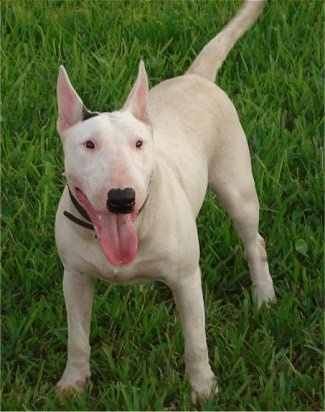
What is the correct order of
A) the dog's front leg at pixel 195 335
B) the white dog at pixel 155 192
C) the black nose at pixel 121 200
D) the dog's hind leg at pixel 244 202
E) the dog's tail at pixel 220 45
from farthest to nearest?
the dog's tail at pixel 220 45, the dog's hind leg at pixel 244 202, the dog's front leg at pixel 195 335, the white dog at pixel 155 192, the black nose at pixel 121 200

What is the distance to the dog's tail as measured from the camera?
466 centimetres

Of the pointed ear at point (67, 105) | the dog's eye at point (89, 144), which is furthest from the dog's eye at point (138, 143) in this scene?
the pointed ear at point (67, 105)

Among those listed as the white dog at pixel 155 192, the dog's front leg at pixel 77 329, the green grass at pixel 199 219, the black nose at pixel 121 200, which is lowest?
the green grass at pixel 199 219

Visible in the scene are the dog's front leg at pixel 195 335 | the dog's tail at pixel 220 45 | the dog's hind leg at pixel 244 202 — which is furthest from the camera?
the dog's tail at pixel 220 45

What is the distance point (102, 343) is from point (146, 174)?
1.21 meters

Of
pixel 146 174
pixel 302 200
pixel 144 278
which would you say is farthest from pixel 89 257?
pixel 302 200

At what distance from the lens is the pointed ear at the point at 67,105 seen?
141 inches

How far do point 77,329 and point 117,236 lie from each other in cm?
74

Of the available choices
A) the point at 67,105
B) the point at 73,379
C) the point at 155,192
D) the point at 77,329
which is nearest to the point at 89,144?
the point at 67,105

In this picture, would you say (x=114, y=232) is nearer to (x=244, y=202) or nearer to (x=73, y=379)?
(x=73, y=379)

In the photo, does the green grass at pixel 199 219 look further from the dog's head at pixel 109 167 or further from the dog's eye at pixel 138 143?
the dog's eye at pixel 138 143

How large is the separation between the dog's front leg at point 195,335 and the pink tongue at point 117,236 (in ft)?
1.38

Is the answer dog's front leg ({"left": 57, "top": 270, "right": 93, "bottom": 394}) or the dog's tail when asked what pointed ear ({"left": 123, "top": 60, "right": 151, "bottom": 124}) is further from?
the dog's tail

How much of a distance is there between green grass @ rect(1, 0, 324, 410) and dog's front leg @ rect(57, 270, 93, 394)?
0.25 feet
